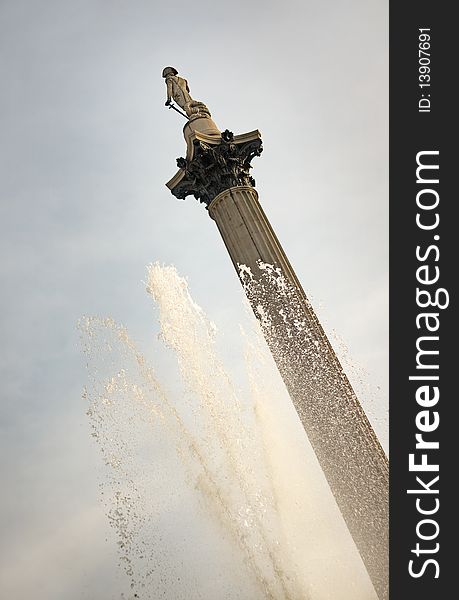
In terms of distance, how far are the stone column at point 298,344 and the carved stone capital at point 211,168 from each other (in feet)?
0.08

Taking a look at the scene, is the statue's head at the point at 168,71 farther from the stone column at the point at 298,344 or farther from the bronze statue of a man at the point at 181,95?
the stone column at the point at 298,344

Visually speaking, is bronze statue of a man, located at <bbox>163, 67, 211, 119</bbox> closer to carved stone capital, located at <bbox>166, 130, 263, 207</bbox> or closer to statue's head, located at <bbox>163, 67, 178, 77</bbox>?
statue's head, located at <bbox>163, 67, 178, 77</bbox>

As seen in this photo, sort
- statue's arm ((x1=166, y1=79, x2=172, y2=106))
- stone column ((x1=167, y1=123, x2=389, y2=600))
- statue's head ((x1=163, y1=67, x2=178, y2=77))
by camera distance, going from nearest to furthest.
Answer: stone column ((x1=167, y1=123, x2=389, y2=600)) → statue's arm ((x1=166, y1=79, x2=172, y2=106)) → statue's head ((x1=163, y1=67, x2=178, y2=77))

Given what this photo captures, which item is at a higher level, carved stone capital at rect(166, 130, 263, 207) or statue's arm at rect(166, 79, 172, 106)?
statue's arm at rect(166, 79, 172, 106)

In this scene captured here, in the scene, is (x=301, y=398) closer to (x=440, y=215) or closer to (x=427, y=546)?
(x=427, y=546)

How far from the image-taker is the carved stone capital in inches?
470

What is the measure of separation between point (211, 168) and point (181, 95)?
360cm

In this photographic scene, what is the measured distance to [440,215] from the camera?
8477mm

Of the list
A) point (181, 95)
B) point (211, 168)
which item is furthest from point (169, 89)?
point (211, 168)

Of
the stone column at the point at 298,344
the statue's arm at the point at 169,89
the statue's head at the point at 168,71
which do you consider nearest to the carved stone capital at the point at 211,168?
the stone column at the point at 298,344

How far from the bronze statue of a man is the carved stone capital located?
66.0 inches

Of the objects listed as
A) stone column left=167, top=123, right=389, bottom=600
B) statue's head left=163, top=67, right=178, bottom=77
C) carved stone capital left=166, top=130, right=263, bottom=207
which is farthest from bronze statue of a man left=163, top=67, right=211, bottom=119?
stone column left=167, top=123, right=389, bottom=600

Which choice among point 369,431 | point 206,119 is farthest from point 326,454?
point 206,119

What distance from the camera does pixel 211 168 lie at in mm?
11953
